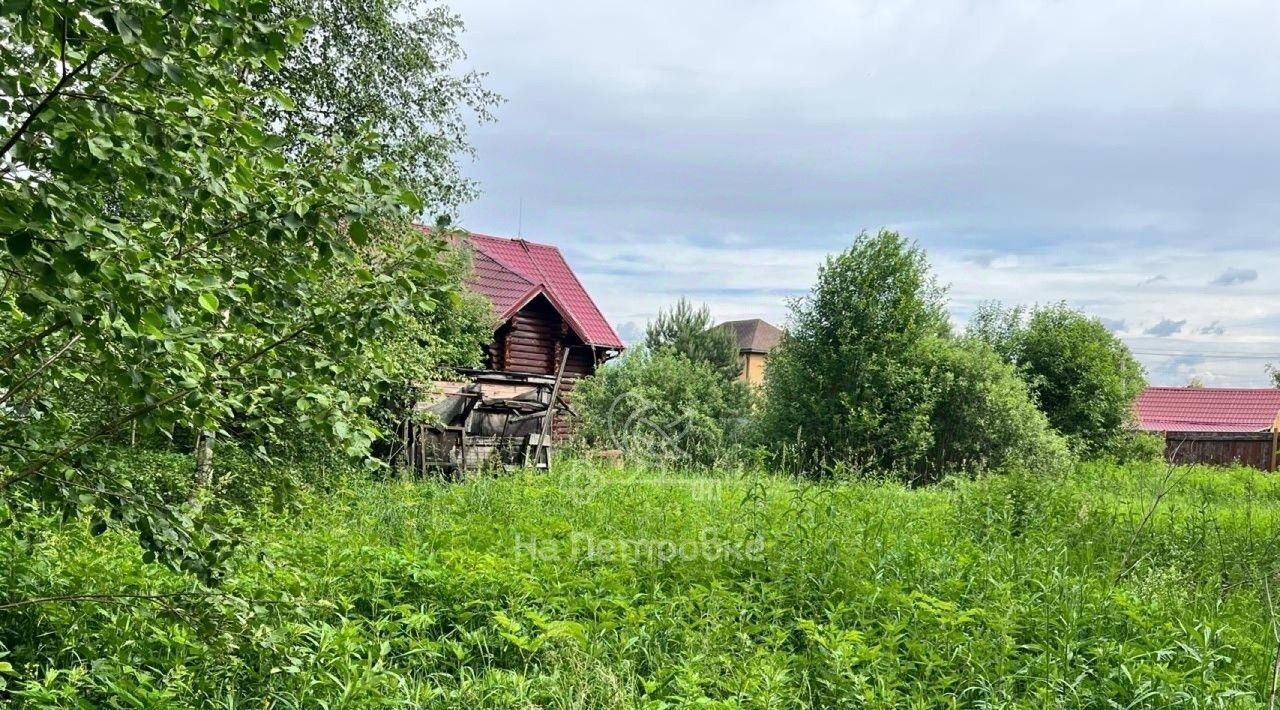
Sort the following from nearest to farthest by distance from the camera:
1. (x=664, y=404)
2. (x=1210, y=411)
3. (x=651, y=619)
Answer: (x=651, y=619), (x=664, y=404), (x=1210, y=411)

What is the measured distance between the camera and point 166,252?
9.40 feet

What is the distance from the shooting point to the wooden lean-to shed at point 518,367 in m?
12.7

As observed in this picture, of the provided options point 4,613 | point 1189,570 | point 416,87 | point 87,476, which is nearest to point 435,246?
point 87,476

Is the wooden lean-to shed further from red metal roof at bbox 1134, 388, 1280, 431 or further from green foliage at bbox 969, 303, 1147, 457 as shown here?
red metal roof at bbox 1134, 388, 1280, 431

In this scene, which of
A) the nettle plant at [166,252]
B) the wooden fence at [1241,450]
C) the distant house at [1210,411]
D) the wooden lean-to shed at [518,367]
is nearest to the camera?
the nettle plant at [166,252]

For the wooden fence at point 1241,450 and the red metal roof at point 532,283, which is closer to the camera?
the red metal roof at point 532,283

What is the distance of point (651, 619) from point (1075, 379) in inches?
741

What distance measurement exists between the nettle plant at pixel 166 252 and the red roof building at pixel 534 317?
15724 millimetres

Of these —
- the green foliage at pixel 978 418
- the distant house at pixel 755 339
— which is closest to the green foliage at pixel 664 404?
the green foliage at pixel 978 418

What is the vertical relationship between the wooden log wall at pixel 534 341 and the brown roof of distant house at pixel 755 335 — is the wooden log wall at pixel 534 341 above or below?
below

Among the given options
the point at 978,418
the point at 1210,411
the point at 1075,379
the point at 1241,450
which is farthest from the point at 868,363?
the point at 1210,411

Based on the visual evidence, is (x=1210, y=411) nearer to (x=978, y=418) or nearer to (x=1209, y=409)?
(x=1209, y=409)

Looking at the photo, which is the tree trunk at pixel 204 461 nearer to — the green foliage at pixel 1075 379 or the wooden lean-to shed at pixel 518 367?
the wooden lean-to shed at pixel 518 367

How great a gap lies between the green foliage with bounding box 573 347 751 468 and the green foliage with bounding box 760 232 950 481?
82.3 inches
